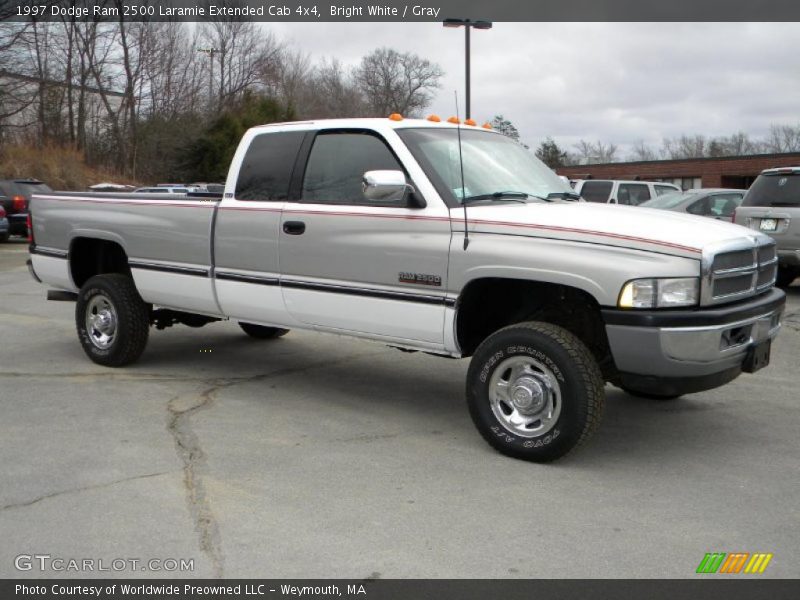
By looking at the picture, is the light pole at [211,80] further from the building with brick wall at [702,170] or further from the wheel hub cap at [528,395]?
the wheel hub cap at [528,395]

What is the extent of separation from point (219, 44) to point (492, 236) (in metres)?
48.9

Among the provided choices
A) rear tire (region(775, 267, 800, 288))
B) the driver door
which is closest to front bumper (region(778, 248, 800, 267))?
rear tire (region(775, 267, 800, 288))

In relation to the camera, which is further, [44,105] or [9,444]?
[44,105]

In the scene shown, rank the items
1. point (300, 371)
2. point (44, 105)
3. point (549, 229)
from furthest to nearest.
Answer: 1. point (44, 105)
2. point (300, 371)
3. point (549, 229)

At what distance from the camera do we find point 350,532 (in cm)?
383

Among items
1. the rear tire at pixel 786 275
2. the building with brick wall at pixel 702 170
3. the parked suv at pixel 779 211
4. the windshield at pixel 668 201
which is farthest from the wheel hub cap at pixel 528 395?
the building with brick wall at pixel 702 170

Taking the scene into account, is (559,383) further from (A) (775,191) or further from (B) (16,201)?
(B) (16,201)

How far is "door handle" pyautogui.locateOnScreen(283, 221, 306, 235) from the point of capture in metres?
5.69

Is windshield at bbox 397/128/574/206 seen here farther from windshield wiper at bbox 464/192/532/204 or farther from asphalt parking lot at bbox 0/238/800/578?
asphalt parking lot at bbox 0/238/800/578

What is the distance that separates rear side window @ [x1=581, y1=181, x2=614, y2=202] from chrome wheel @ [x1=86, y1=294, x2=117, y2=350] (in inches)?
525

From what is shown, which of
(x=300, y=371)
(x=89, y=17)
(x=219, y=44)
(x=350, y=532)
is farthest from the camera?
(x=219, y=44)

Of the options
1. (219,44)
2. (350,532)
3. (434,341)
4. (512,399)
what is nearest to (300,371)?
(434,341)
